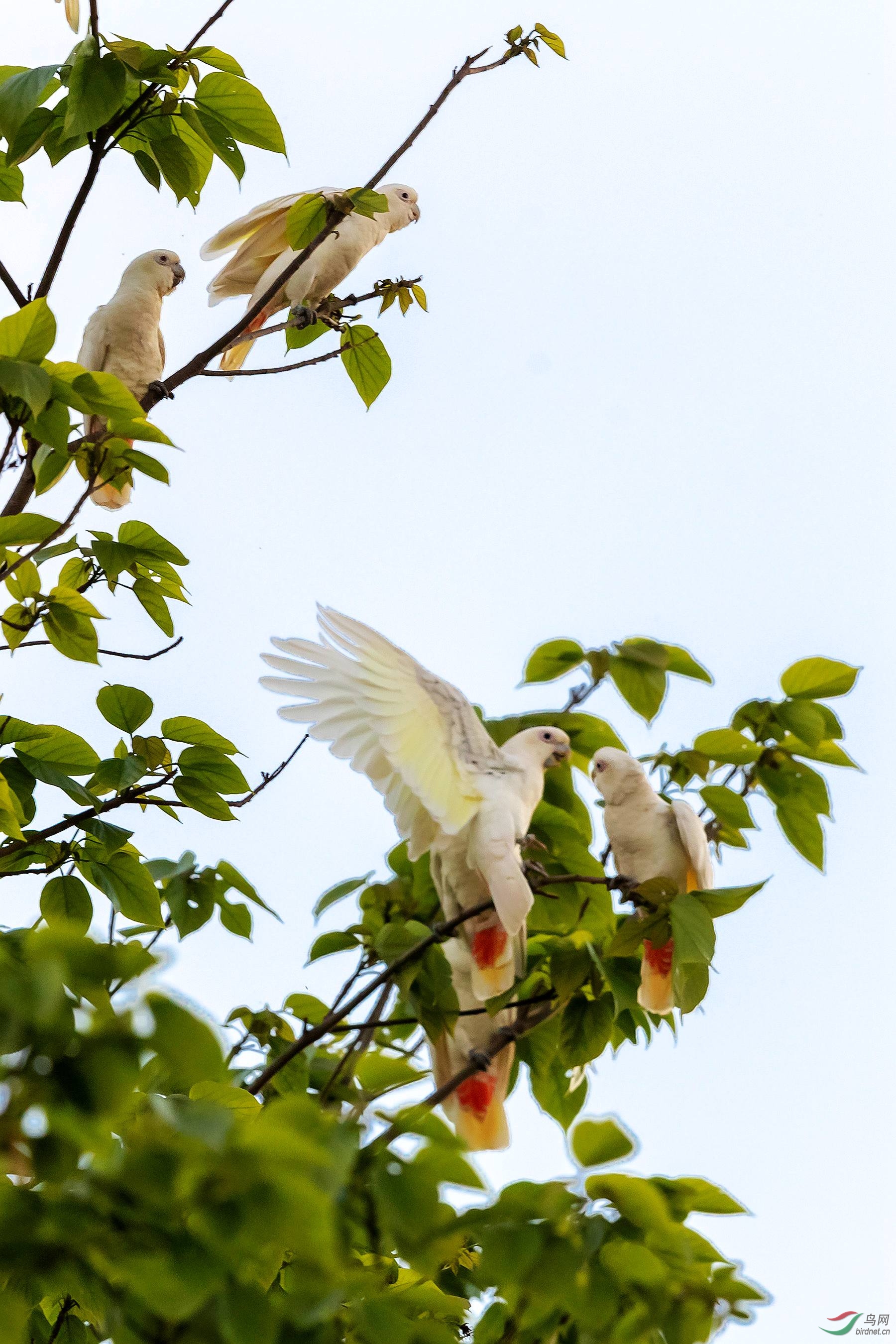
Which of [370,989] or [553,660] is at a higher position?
[553,660]

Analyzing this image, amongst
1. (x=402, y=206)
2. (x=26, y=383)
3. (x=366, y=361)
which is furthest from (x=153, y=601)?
(x=402, y=206)

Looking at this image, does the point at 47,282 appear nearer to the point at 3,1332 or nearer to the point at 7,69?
the point at 7,69

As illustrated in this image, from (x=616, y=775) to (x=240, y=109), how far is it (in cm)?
117

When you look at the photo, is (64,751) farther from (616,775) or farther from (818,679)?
(818,679)

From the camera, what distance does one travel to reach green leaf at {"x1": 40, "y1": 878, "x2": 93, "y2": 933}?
5.56ft

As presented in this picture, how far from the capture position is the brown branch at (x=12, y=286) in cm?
169

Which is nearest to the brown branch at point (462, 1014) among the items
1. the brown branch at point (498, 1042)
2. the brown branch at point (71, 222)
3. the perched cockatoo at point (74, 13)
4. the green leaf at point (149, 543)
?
the brown branch at point (498, 1042)

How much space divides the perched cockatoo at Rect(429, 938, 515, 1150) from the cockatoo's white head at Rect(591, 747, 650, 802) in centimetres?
38

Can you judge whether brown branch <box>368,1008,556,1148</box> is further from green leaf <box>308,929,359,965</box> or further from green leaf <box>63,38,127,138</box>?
green leaf <box>63,38,127,138</box>

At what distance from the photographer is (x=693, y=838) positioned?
2.00m

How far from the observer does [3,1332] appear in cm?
72

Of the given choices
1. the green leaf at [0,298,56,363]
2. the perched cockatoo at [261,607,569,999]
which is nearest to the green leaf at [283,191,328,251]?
the perched cockatoo at [261,607,569,999]

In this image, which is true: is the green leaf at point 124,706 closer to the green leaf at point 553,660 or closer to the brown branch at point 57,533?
the brown branch at point 57,533

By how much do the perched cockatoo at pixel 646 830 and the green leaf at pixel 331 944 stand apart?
46 cm
